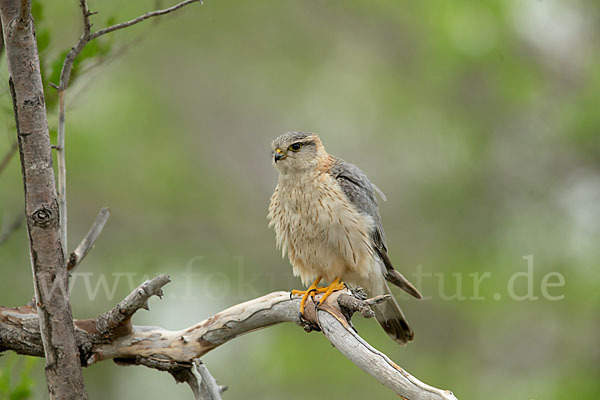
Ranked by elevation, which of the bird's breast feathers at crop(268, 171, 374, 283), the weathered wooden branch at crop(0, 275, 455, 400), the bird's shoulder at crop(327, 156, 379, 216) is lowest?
the weathered wooden branch at crop(0, 275, 455, 400)

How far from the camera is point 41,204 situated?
1989 millimetres

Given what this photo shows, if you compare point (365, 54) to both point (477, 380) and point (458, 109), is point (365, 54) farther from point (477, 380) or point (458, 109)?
point (477, 380)

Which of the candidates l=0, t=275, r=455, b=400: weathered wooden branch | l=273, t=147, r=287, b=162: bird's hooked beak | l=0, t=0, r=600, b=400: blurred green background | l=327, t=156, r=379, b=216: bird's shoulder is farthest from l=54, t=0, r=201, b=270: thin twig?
l=0, t=0, r=600, b=400: blurred green background

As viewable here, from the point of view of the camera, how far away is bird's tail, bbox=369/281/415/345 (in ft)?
10.3

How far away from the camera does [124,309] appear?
2201mm

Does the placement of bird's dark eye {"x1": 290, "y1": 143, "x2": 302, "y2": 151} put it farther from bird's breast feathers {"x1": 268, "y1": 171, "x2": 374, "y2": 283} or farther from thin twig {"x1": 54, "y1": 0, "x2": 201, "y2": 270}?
thin twig {"x1": 54, "y1": 0, "x2": 201, "y2": 270}

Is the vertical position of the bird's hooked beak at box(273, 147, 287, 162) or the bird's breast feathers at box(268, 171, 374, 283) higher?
the bird's hooked beak at box(273, 147, 287, 162)

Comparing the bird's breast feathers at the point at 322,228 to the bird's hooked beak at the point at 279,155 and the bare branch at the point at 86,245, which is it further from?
the bare branch at the point at 86,245

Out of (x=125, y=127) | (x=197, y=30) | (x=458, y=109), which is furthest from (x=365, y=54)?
(x=125, y=127)

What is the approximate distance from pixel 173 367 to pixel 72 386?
38 centimetres

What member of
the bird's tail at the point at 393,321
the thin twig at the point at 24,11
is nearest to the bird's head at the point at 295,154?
the bird's tail at the point at 393,321

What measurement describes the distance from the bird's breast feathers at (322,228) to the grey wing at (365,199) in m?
0.04

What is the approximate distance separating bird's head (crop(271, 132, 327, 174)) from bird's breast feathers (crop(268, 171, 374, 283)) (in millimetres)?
47

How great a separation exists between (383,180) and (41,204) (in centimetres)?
499
